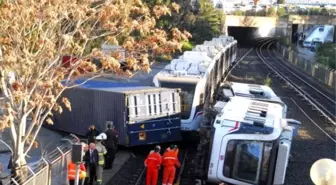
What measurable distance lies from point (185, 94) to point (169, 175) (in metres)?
6.04

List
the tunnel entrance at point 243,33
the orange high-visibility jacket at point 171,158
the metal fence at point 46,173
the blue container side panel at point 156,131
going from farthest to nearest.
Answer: the tunnel entrance at point 243,33 < the blue container side panel at point 156,131 < the orange high-visibility jacket at point 171,158 < the metal fence at point 46,173

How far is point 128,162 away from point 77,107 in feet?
11.0

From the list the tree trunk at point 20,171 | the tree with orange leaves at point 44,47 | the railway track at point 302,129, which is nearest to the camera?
the tree with orange leaves at point 44,47

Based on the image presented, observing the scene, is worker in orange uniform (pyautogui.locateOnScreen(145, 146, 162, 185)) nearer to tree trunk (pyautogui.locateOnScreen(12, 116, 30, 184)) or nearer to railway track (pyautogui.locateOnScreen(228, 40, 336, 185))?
tree trunk (pyautogui.locateOnScreen(12, 116, 30, 184))

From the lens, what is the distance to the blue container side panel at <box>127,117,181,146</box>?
58.1 feet

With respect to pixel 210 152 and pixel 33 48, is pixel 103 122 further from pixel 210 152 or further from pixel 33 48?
pixel 33 48

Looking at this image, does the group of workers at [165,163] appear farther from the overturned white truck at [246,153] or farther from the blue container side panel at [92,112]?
the blue container side panel at [92,112]

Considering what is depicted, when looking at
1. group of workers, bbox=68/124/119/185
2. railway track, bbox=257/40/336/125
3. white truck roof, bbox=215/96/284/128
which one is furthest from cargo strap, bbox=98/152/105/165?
railway track, bbox=257/40/336/125

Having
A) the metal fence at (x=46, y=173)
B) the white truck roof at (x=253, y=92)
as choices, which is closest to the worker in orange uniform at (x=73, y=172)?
the metal fence at (x=46, y=173)

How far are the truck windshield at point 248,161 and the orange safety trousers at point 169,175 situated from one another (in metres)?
1.58

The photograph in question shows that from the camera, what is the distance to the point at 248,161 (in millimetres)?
12789

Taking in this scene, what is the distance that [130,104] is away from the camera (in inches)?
699

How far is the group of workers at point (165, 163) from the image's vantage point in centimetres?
1385

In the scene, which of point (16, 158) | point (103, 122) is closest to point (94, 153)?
point (16, 158)
